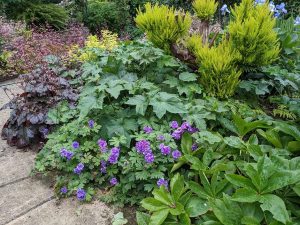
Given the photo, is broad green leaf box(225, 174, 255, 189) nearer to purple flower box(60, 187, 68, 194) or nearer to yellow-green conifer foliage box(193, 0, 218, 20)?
purple flower box(60, 187, 68, 194)

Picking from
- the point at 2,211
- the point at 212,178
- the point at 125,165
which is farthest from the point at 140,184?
the point at 2,211

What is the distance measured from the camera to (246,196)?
1.88 meters

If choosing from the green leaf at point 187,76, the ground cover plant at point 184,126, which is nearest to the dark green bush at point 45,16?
the ground cover plant at point 184,126

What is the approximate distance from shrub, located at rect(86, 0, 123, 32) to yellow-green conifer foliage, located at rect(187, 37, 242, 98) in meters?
6.10

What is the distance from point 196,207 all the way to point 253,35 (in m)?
1.56

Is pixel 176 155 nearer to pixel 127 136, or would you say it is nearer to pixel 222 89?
pixel 127 136

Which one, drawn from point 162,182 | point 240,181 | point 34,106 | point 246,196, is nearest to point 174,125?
point 162,182

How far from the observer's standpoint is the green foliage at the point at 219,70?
2.88m

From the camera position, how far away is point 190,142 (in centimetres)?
257

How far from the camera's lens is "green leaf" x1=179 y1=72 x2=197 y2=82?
2982mm

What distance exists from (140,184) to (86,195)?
0.40 meters

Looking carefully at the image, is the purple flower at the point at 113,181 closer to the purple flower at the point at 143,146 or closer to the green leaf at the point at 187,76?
the purple flower at the point at 143,146

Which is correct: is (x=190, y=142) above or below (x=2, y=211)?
above

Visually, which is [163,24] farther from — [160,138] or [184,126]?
[160,138]
